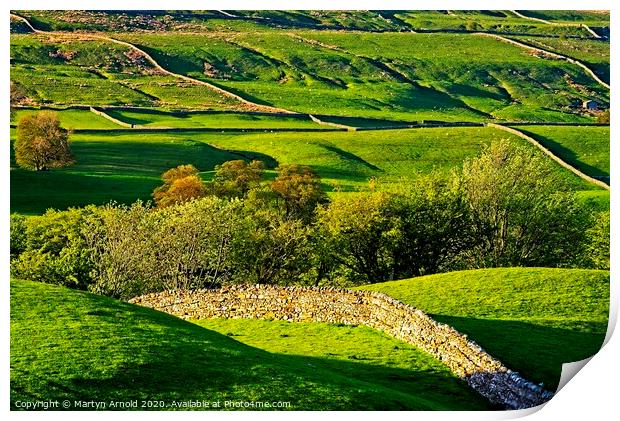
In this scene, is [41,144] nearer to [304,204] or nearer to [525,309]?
[304,204]

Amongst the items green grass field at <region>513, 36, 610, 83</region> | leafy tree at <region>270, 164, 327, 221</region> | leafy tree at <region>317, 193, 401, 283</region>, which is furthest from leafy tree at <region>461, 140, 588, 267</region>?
leafy tree at <region>270, 164, 327, 221</region>

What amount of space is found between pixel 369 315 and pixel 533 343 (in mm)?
6190

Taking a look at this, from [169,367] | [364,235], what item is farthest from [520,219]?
[169,367]

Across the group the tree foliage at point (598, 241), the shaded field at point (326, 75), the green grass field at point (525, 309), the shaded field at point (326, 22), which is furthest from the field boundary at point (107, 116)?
the green grass field at point (525, 309)

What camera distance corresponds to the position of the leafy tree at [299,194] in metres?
59.1

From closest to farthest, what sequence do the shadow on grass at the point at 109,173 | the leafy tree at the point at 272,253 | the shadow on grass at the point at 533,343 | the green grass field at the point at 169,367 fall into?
the green grass field at the point at 169,367
the shadow on grass at the point at 533,343
the shadow on grass at the point at 109,173
the leafy tree at the point at 272,253

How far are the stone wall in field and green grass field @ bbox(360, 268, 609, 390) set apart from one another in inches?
34.9

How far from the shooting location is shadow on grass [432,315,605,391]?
26.4 metres

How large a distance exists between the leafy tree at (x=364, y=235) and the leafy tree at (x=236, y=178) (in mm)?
10347

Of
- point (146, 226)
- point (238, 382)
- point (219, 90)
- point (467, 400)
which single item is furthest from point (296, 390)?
point (219, 90)

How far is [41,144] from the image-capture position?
50656 millimetres

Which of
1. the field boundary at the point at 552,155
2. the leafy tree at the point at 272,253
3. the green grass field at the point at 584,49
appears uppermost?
the green grass field at the point at 584,49

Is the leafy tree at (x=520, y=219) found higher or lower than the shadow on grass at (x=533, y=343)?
lower

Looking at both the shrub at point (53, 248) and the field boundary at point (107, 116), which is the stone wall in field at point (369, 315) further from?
the field boundary at point (107, 116)
